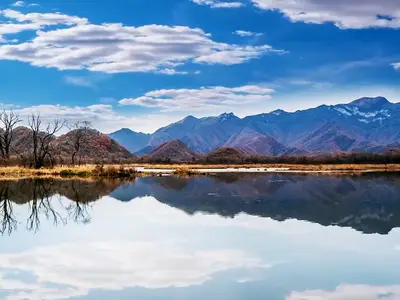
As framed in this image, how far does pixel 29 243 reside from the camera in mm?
15078

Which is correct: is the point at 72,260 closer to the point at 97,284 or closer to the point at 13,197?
A: the point at 97,284

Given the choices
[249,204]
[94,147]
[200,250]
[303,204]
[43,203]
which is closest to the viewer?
[200,250]

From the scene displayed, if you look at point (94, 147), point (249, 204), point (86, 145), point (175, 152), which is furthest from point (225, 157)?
point (249, 204)

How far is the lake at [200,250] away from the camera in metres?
10.1

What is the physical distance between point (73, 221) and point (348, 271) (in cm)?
1123

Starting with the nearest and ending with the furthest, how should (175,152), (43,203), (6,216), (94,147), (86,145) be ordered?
(6,216) < (43,203) < (86,145) < (94,147) < (175,152)

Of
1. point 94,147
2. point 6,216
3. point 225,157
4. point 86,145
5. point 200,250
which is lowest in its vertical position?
point 200,250

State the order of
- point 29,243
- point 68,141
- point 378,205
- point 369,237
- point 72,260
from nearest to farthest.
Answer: point 72,260 < point 29,243 < point 369,237 < point 378,205 < point 68,141

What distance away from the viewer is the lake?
10.1 metres

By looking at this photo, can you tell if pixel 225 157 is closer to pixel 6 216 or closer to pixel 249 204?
pixel 249 204

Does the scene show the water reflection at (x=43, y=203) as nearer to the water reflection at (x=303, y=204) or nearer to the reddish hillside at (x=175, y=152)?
the water reflection at (x=303, y=204)

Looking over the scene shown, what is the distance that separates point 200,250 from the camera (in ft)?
45.0

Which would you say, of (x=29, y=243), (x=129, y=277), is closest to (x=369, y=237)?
(x=129, y=277)

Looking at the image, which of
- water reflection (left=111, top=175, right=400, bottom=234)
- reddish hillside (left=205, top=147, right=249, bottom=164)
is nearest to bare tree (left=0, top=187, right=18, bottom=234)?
water reflection (left=111, top=175, right=400, bottom=234)
